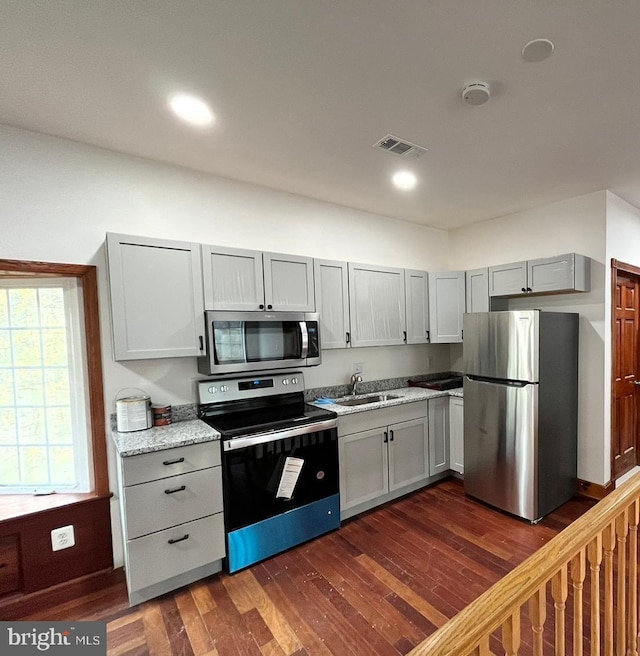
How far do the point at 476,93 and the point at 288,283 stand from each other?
1685mm

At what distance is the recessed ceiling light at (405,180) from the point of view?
2.73 m

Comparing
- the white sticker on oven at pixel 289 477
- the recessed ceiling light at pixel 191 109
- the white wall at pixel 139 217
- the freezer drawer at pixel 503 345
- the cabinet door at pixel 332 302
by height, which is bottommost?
the white sticker on oven at pixel 289 477

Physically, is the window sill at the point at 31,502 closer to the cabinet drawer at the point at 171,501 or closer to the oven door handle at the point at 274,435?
the cabinet drawer at the point at 171,501

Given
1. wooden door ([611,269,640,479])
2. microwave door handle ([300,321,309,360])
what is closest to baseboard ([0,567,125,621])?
microwave door handle ([300,321,309,360])

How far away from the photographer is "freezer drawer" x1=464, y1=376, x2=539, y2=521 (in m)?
2.77

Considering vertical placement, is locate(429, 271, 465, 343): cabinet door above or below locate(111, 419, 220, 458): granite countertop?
above

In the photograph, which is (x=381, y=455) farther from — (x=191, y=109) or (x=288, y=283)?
(x=191, y=109)

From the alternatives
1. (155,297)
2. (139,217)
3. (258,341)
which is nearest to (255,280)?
(258,341)

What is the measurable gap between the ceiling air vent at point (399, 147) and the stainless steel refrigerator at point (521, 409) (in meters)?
1.49

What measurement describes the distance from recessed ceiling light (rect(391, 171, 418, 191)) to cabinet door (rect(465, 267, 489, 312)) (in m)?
1.27

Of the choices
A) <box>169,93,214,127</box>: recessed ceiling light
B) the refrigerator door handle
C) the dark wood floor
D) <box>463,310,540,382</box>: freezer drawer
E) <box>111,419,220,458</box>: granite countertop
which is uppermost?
<box>169,93,214,127</box>: recessed ceiling light

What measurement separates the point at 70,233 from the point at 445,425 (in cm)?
355

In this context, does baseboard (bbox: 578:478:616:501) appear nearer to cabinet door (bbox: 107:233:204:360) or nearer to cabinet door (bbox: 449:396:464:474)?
cabinet door (bbox: 449:396:464:474)

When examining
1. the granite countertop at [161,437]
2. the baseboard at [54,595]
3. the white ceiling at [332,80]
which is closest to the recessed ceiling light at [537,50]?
the white ceiling at [332,80]
